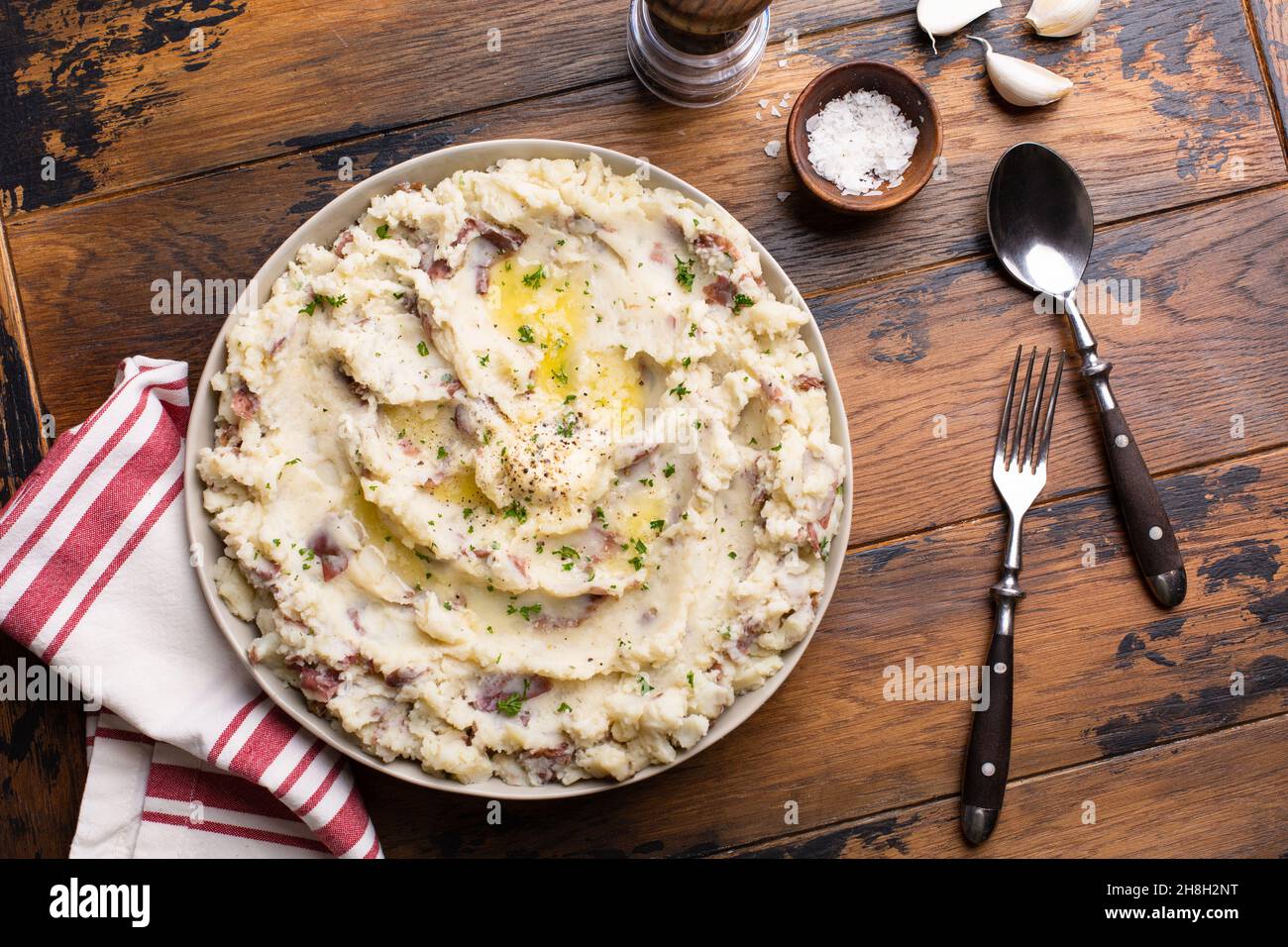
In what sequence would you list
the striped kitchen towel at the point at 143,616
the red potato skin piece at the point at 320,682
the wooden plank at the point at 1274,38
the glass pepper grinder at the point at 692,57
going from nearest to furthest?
1. the red potato skin piece at the point at 320,682
2. the striped kitchen towel at the point at 143,616
3. the glass pepper grinder at the point at 692,57
4. the wooden plank at the point at 1274,38

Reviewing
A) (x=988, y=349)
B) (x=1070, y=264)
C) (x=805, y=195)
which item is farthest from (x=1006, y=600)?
(x=805, y=195)

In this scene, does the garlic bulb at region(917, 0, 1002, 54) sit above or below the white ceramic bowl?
above

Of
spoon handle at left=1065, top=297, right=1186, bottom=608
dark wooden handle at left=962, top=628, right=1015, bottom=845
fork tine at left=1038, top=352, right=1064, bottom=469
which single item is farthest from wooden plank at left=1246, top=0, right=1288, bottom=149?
dark wooden handle at left=962, top=628, right=1015, bottom=845

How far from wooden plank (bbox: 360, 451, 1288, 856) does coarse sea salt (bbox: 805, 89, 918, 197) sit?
1.50 metres

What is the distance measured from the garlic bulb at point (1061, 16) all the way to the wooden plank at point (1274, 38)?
2.46 feet

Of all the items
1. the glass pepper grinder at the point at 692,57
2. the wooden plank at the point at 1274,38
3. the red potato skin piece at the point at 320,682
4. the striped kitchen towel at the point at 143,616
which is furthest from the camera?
the wooden plank at the point at 1274,38

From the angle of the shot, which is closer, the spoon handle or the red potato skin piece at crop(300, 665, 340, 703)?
the red potato skin piece at crop(300, 665, 340, 703)

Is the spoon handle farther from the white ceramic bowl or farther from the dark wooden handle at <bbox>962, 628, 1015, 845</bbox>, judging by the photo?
the white ceramic bowl

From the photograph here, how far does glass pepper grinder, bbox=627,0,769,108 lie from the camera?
387cm

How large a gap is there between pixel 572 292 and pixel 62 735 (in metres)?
2.75

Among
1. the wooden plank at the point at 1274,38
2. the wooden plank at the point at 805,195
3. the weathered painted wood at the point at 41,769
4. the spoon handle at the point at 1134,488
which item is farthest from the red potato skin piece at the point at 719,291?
the weathered painted wood at the point at 41,769

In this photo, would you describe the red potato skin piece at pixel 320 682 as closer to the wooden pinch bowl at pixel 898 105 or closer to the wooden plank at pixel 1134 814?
the wooden plank at pixel 1134 814

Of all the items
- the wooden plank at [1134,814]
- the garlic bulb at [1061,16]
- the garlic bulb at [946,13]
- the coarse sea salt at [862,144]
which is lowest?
the wooden plank at [1134,814]

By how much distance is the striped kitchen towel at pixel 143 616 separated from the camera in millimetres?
3562
